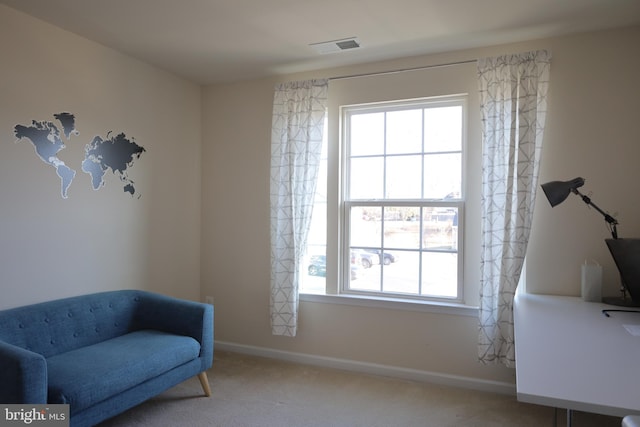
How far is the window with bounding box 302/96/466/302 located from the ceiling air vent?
0.53m

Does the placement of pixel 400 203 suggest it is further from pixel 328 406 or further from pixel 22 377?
pixel 22 377

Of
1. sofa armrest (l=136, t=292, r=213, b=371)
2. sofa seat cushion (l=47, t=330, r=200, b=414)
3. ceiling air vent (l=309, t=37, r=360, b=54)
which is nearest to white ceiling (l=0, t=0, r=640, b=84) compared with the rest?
ceiling air vent (l=309, t=37, r=360, b=54)

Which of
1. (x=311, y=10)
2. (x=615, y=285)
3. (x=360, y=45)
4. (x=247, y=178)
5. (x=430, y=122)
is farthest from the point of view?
(x=247, y=178)

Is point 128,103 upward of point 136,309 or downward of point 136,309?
upward

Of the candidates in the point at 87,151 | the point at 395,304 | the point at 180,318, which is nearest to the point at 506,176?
the point at 395,304

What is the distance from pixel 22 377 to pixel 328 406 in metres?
1.73

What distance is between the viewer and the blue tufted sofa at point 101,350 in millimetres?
1873

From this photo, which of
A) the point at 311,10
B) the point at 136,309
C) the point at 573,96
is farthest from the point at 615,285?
the point at 136,309

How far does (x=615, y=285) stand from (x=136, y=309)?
130 inches

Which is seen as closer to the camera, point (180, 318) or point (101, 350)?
point (101, 350)

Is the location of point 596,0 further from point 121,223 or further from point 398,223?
point 121,223

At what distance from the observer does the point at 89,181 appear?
2.86m

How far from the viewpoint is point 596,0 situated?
89.0 inches

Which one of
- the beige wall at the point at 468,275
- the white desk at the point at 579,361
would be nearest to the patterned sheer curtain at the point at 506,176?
the beige wall at the point at 468,275
